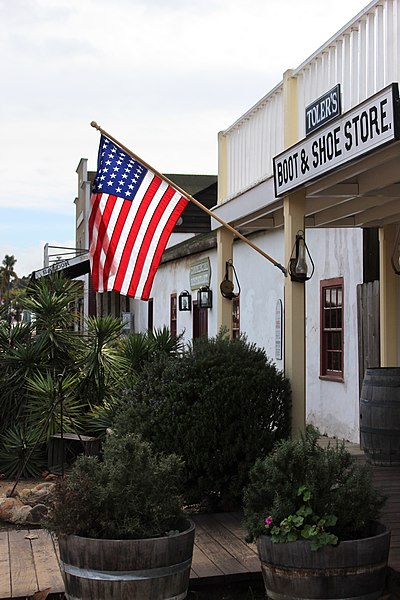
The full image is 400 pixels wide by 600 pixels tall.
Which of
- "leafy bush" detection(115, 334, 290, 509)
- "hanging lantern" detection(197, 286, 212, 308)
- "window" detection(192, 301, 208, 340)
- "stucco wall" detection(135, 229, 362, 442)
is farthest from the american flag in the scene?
"window" detection(192, 301, 208, 340)

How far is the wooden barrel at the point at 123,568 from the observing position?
15.3ft

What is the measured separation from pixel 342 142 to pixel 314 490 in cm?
269

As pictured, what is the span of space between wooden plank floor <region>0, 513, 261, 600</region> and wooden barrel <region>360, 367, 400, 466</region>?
2.23 metres

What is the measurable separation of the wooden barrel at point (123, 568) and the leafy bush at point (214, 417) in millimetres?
2304

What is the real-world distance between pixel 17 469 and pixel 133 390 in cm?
336

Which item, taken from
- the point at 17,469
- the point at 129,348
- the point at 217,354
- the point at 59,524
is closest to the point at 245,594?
the point at 59,524

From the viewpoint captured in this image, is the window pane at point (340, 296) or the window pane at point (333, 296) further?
the window pane at point (333, 296)

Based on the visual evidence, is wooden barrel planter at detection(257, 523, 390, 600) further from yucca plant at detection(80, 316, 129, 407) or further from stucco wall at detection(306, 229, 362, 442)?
yucca plant at detection(80, 316, 129, 407)

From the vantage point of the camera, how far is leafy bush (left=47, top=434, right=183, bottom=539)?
4859 mm

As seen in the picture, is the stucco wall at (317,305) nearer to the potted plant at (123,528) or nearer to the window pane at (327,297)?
the window pane at (327,297)

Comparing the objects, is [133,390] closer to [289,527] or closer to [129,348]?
[289,527]

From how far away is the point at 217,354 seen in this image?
749cm

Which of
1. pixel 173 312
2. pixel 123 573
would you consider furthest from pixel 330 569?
pixel 173 312

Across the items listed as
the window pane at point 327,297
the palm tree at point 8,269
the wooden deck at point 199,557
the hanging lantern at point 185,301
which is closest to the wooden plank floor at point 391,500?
the wooden deck at point 199,557
